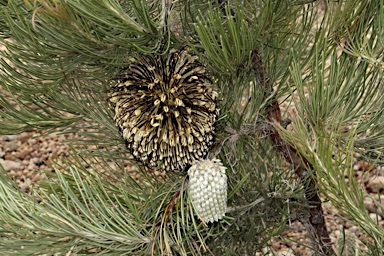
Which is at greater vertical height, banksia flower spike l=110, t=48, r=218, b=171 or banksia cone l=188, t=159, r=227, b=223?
banksia flower spike l=110, t=48, r=218, b=171

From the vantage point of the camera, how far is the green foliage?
67 centimetres

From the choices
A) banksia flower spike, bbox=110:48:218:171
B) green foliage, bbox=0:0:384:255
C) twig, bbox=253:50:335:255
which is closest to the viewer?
green foliage, bbox=0:0:384:255

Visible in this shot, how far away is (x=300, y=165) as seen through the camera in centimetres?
99

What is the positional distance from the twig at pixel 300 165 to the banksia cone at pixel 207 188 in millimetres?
143

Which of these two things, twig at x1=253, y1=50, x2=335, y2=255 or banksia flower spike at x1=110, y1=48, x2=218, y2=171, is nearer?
banksia flower spike at x1=110, y1=48, x2=218, y2=171

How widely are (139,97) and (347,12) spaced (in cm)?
36

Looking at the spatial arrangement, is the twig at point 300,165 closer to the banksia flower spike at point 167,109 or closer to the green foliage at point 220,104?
the green foliage at point 220,104

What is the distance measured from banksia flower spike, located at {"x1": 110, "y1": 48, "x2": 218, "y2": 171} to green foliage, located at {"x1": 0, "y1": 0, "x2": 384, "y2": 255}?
0.03m

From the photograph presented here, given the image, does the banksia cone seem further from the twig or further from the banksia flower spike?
the twig

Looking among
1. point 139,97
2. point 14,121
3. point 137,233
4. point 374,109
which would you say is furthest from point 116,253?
point 374,109

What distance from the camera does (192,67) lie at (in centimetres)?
82

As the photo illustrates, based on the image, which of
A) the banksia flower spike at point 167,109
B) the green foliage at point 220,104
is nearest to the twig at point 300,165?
the green foliage at point 220,104

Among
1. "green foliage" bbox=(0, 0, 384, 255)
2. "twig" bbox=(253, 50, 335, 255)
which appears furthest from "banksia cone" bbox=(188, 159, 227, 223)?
"twig" bbox=(253, 50, 335, 255)

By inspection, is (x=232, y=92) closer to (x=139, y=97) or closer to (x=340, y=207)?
(x=139, y=97)
